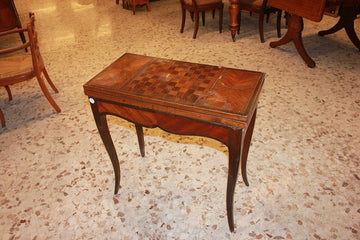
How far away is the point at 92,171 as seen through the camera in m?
1.85

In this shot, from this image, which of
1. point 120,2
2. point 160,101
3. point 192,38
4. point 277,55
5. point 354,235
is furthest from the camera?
point 120,2

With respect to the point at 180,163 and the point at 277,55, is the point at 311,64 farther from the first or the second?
the point at 180,163

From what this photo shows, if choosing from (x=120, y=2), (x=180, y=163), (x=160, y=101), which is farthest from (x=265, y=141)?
(x=120, y=2)

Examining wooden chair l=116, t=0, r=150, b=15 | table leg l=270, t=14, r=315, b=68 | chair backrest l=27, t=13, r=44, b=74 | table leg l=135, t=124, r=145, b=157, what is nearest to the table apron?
table leg l=135, t=124, r=145, b=157

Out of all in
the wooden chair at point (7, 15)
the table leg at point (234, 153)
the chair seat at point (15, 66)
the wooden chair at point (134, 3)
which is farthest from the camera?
the wooden chair at point (134, 3)

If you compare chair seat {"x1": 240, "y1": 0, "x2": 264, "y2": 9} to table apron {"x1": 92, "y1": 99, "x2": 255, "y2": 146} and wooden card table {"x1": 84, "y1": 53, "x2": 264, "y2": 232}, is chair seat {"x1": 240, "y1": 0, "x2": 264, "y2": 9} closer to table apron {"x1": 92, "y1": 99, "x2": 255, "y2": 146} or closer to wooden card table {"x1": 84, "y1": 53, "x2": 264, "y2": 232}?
wooden card table {"x1": 84, "y1": 53, "x2": 264, "y2": 232}

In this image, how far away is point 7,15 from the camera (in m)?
3.45

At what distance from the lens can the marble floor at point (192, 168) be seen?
4.88 feet

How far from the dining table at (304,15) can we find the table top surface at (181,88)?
1.64m

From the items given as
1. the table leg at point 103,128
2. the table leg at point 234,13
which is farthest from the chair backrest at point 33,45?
the table leg at point 234,13

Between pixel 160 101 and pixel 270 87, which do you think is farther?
pixel 270 87

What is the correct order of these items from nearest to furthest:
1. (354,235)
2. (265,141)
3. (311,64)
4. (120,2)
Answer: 1. (354,235)
2. (265,141)
3. (311,64)
4. (120,2)

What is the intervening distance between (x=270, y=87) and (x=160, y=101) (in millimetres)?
1778

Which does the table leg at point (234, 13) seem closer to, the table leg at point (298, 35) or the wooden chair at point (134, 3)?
the table leg at point (298, 35)
